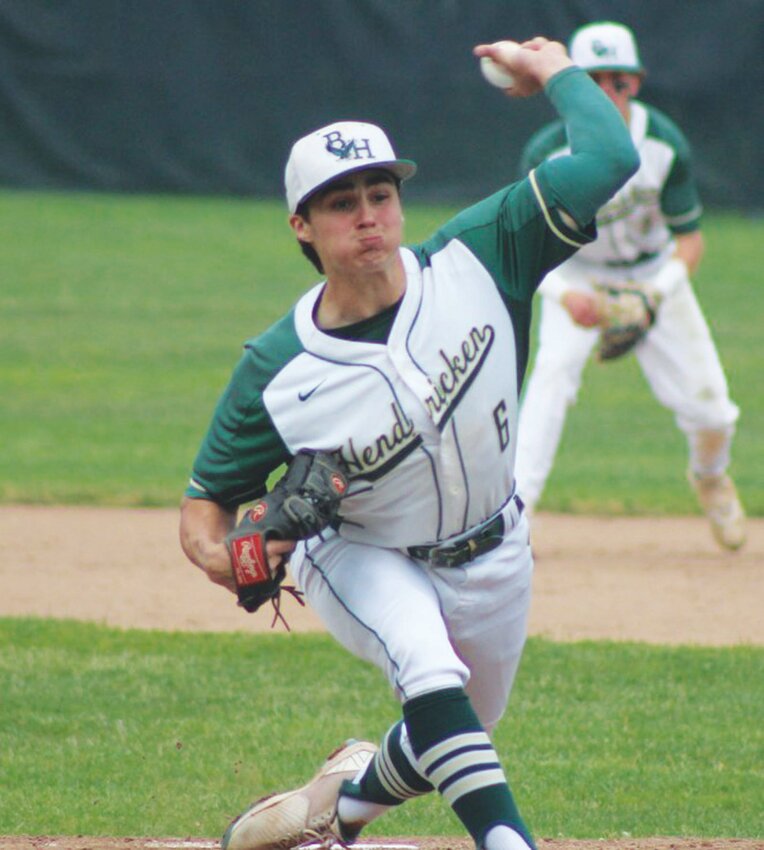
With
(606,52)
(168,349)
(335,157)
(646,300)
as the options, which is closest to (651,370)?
(646,300)

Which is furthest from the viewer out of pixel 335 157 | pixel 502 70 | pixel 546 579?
pixel 546 579

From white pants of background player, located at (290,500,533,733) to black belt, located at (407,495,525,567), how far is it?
0.02 metres

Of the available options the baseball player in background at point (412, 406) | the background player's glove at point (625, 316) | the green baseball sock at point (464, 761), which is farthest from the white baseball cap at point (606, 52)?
the green baseball sock at point (464, 761)

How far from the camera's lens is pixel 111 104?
19.0 m

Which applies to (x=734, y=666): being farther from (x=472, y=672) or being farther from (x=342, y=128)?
(x=342, y=128)

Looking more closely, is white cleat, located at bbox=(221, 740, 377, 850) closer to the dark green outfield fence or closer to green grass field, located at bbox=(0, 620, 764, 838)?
green grass field, located at bbox=(0, 620, 764, 838)

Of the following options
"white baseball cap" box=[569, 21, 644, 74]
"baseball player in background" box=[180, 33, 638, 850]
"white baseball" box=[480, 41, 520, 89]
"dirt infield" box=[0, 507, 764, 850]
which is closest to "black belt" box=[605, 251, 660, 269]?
"white baseball cap" box=[569, 21, 644, 74]

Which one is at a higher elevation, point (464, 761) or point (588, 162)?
point (588, 162)

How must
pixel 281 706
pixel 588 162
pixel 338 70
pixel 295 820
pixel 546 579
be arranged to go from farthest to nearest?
pixel 338 70 < pixel 546 579 < pixel 281 706 < pixel 295 820 < pixel 588 162

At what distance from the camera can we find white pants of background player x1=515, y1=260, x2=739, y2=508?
7.50 metres

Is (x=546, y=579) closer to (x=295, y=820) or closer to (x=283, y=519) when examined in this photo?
(x=295, y=820)

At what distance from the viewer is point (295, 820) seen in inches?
169

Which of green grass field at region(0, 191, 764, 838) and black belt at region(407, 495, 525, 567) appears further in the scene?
green grass field at region(0, 191, 764, 838)

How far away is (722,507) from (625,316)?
44.0 inches
